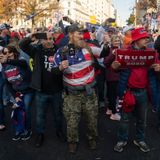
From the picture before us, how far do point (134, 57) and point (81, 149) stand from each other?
1.78m

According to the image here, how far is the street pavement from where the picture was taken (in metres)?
5.68

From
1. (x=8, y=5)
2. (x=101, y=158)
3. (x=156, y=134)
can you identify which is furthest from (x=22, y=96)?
(x=8, y=5)

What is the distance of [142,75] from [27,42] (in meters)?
1.93

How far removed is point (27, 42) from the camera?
590cm

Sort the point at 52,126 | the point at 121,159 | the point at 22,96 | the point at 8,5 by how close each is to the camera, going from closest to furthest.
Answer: the point at 121,159 → the point at 22,96 → the point at 52,126 → the point at 8,5

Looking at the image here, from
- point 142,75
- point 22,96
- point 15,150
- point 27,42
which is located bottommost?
point 15,150

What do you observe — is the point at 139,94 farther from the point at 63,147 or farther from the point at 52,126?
the point at 52,126

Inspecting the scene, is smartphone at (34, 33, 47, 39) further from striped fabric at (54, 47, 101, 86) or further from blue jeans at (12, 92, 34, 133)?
blue jeans at (12, 92, 34, 133)

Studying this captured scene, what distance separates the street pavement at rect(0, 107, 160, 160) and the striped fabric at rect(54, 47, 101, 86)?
1166 mm

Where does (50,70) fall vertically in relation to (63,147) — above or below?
above

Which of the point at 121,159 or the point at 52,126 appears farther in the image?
the point at 52,126

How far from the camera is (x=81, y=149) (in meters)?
5.98

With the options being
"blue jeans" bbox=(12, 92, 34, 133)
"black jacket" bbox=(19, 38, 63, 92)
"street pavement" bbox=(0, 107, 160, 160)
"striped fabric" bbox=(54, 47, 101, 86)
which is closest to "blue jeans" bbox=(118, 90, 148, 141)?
"street pavement" bbox=(0, 107, 160, 160)

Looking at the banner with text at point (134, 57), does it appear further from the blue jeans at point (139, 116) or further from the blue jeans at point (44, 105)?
the blue jeans at point (44, 105)
